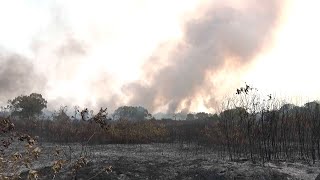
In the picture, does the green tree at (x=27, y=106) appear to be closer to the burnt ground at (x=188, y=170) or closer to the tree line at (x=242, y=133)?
the tree line at (x=242, y=133)

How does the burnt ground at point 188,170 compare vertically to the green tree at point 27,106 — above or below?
below

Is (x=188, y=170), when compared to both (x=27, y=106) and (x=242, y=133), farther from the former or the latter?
(x=27, y=106)

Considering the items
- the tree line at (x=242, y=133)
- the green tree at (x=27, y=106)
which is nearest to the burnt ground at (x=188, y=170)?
the tree line at (x=242, y=133)

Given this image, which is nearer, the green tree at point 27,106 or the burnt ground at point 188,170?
the burnt ground at point 188,170

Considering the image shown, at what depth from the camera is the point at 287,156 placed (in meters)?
22.3

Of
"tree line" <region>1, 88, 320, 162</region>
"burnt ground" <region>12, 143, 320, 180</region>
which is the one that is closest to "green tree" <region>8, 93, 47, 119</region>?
"tree line" <region>1, 88, 320, 162</region>

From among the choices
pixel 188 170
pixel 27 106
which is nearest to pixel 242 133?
pixel 188 170

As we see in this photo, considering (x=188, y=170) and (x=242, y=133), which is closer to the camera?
(x=188, y=170)

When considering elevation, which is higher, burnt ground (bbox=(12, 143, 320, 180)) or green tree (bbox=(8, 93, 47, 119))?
green tree (bbox=(8, 93, 47, 119))

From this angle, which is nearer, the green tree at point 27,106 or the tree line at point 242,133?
the tree line at point 242,133

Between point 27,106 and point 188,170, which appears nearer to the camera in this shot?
point 188,170

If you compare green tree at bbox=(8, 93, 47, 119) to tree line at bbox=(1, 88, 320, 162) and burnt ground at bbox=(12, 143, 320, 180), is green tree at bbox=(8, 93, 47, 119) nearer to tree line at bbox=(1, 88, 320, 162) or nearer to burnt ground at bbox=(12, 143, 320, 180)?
tree line at bbox=(1, 88, 320, 162)

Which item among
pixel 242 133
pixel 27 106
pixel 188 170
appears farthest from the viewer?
pixel 27 106

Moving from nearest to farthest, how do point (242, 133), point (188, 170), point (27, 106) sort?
point (188, 170) → point (242, 133) → point (27, 106)
